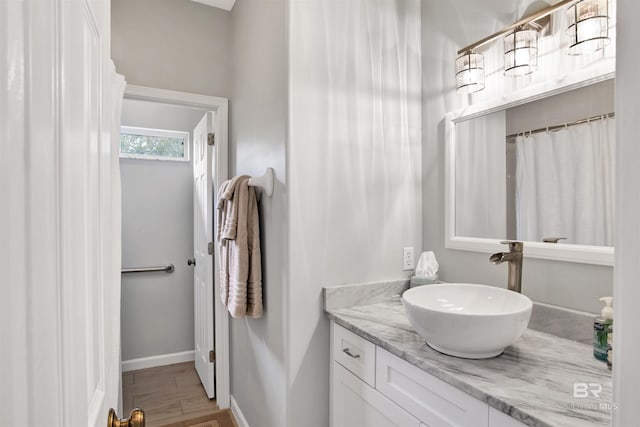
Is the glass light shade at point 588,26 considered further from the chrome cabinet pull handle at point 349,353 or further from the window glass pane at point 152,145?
the window glass pane at point 152,145

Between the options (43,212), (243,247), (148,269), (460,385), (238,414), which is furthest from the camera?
(148,269)

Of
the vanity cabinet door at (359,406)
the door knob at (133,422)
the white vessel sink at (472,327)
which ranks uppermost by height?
the white vessel sink at (472,327)

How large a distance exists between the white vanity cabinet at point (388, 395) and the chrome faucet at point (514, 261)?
0.50 meters

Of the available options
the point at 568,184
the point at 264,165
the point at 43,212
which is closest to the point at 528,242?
the point at 568,184

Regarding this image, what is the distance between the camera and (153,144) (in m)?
3.09

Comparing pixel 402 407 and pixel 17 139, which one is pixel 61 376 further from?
pixel 402 407

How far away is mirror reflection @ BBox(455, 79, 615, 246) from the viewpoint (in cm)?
→ 115

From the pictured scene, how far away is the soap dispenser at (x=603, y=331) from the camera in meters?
0.99

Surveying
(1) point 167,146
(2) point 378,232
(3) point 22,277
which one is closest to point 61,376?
(3) point 22,277

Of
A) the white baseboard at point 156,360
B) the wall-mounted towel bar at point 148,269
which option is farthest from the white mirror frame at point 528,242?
the white baseboard at point 156,360

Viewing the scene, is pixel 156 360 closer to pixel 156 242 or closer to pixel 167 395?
pixel 167 395

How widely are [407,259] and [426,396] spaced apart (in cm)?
84

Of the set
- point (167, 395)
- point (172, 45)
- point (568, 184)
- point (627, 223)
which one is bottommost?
point (167, 395)

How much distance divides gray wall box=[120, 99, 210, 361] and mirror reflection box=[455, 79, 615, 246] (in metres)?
2.32
